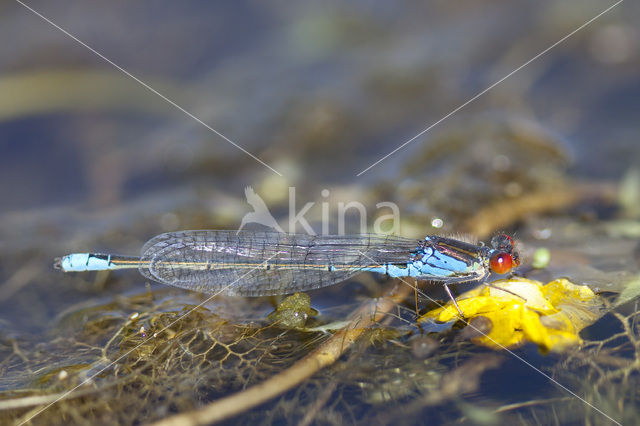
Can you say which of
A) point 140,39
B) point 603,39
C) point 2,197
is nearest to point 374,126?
point 603,39

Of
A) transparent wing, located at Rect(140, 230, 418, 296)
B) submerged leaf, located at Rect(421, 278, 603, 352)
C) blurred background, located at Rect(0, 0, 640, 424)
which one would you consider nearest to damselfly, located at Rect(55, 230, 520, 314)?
transparent wing, located at Rect(140, 230, 418, 296)

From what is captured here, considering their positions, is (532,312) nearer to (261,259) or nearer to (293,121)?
(261,259)

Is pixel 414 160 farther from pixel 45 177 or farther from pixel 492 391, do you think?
pixel 45 177

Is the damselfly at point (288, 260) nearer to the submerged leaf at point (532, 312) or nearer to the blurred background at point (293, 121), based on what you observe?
the blurred background at point (293, 121)

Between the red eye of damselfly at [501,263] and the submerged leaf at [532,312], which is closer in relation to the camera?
the submerged leaf at [532,312]

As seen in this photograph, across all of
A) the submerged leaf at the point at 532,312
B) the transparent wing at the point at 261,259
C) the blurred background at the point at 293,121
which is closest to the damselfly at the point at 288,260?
the transparent wing at the point at 261,259

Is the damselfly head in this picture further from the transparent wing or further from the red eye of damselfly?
the transparent wing
